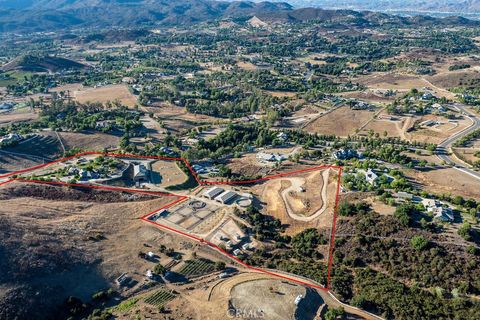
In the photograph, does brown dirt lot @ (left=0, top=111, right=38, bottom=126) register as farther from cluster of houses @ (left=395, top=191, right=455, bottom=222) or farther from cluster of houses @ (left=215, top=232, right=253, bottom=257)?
cluster of houses @ (left=395, top=191, right=455, bottom=222)

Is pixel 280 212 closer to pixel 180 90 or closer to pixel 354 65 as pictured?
pixel 180 90

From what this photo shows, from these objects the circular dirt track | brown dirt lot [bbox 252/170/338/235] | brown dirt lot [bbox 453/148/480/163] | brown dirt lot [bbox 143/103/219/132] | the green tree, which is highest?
the green tree

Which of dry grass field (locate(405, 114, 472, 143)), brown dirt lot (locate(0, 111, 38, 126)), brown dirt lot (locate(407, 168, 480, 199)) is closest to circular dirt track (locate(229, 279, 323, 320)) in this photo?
brown dirt lot (locate(407, 168, 480, 199))

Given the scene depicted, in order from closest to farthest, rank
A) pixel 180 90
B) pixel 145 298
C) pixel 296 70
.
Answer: pixel 145 298, pixel 180 90, pixel 296 70

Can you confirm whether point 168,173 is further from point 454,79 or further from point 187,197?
point 454,79

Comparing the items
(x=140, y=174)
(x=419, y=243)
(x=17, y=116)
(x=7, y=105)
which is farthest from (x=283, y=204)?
(x=7, y=105)

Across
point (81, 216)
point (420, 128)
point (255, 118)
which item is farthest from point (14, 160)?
point (420, 128)
